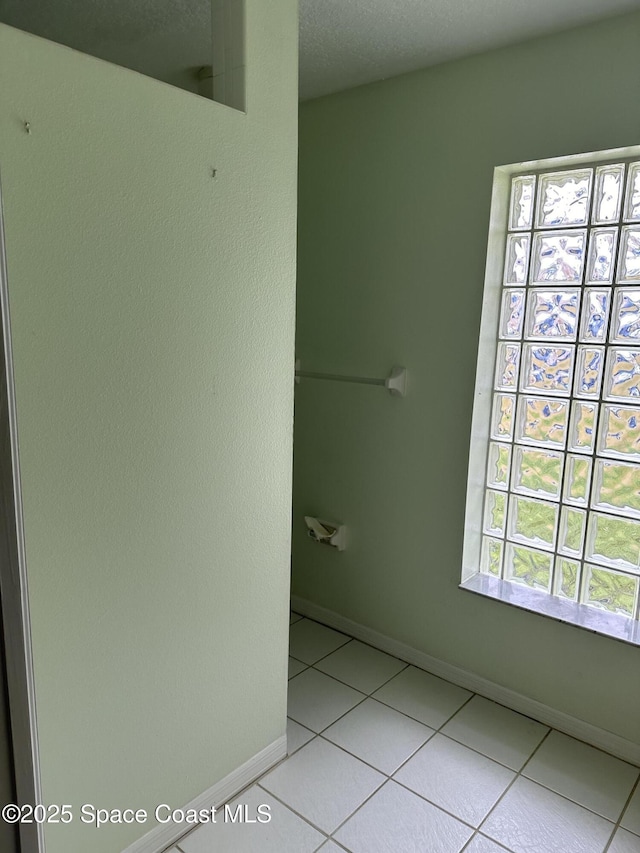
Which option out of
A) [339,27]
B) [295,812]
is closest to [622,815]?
[295,812]

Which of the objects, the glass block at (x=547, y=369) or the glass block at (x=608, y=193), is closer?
the glass block at (x=608, y=193)

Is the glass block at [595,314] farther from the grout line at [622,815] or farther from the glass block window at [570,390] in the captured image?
the grout line at [622,815]

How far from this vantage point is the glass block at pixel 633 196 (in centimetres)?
182

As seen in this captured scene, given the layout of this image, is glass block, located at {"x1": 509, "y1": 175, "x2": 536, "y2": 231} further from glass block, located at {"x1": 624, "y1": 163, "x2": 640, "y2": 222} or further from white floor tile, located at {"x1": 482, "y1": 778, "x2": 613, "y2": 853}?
white floor tile, located at {"x1": 482, "y1": 778, "x2": 613, "y2": 853}

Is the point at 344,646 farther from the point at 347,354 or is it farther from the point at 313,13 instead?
the point at 313,13

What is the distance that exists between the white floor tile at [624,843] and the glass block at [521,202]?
1.80 meters

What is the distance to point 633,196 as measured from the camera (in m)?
1.83

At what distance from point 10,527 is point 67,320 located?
42 cm

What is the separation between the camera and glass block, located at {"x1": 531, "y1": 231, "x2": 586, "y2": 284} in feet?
6.37

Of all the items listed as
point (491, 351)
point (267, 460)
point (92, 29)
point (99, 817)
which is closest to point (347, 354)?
point (491, 351)

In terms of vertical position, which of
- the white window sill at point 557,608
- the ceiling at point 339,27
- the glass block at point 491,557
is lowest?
the white window sill at point 557,608

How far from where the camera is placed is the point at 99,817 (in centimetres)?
143

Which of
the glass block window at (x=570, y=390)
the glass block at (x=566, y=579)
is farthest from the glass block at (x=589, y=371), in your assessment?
the glass block at (x=566, y=579)

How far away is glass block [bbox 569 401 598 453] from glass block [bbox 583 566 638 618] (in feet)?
1.31
